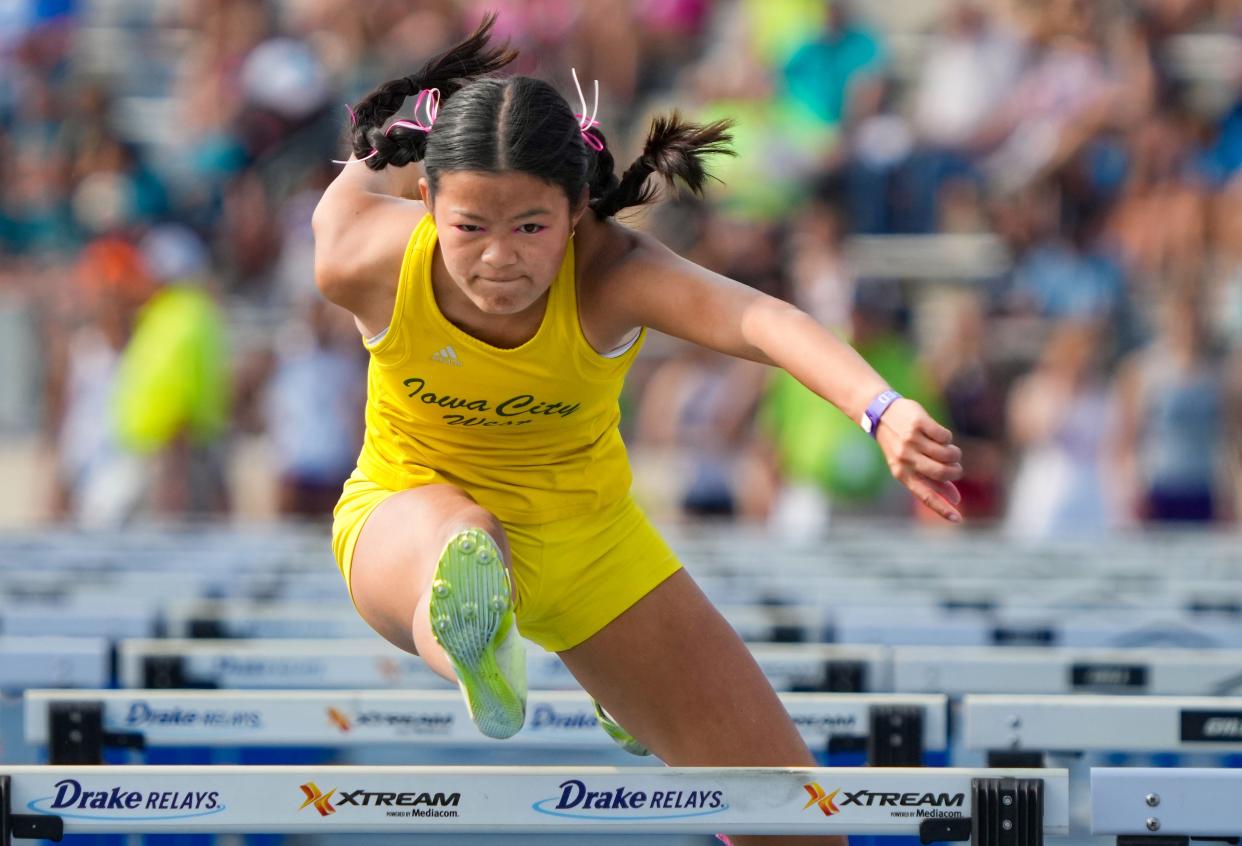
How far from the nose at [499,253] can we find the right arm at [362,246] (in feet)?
0.78

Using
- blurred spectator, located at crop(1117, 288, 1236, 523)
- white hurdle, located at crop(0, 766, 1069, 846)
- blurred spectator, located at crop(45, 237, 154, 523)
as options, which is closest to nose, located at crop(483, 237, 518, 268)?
white hurdle, located at crop(0, 766, 1069, 846)

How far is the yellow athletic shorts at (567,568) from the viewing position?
348 cm

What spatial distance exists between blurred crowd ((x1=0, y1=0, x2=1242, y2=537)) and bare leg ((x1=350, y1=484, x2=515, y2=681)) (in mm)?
5530

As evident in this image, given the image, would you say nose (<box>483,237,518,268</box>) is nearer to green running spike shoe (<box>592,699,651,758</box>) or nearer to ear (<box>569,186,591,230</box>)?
ear (<box>569,186,591,230</box>)

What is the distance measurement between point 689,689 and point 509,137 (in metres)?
1.09

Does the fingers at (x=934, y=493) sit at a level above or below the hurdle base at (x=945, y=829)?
above

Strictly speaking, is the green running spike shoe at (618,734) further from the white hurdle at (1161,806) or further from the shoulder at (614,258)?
the white hurdle at (1161,806)

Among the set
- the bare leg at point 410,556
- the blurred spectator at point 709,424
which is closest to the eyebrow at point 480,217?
the bare leg at point 410,556

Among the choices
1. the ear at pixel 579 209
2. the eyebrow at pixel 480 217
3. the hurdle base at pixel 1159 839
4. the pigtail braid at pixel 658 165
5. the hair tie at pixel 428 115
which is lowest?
the hurdle base at pixel 1159 839

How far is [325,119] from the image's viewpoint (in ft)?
37.7

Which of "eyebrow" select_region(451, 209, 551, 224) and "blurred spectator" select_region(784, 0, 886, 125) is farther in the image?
"blurred spectator" select_region(784, 0, 886, 125)

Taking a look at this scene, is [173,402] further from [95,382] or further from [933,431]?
[933,431]

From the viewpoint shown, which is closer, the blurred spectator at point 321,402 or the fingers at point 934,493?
the fingers at point 934,493

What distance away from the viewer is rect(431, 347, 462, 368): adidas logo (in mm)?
3272
